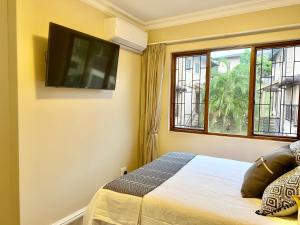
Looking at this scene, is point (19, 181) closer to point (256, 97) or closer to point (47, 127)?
point (47, 127)

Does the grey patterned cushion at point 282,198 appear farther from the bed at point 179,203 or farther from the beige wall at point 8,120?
the beige wall at point 8,120

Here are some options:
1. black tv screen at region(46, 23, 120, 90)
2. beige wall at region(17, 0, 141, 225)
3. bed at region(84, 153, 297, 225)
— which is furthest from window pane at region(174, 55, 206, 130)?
bed at region(84, 153, 297, 225)

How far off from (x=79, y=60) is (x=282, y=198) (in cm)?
211

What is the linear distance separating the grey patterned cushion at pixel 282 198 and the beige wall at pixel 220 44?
5.02ft

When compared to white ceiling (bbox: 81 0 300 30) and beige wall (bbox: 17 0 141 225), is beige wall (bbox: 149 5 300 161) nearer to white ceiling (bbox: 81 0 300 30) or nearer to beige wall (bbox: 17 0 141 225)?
white ceiling (bbox: 81 0 300 30)

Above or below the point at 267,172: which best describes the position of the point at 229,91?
above

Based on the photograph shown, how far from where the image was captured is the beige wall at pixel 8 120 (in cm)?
198

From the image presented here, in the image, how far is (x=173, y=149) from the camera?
3514mm

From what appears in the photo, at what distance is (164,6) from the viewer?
9.59 ft

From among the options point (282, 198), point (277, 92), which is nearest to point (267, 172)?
point (282, 198)

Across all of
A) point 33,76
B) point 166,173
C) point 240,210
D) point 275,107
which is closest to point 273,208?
point 240,210

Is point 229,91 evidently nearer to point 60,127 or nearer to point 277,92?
point 277,92

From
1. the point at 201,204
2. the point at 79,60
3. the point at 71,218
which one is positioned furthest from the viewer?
the point at 71,218

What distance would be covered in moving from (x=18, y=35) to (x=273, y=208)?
7.77ft
